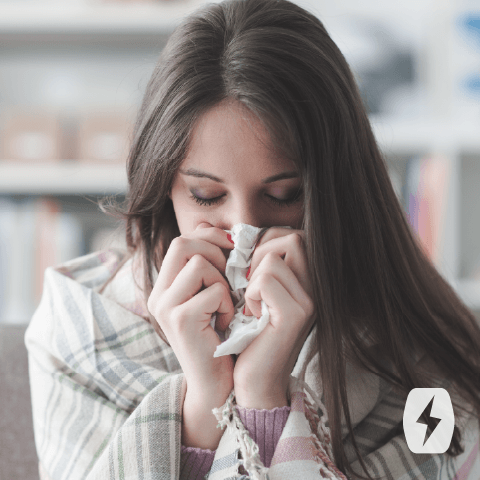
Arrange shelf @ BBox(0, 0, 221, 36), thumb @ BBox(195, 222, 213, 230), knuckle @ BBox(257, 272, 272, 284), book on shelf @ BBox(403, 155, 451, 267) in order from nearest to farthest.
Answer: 1. knuckle @ BBox(257, 272, 272, 284)
2. thumb @ BBox(195, 222, 213, 230)
3. shelf @ BBox(0, 0, 221, 36)
4. book on shelf @ BBox(403, 155, 451, 267)

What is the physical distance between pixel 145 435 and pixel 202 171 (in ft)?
1.23

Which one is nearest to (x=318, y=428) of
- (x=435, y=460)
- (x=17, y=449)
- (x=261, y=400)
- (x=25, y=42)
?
(x=261, y=400)

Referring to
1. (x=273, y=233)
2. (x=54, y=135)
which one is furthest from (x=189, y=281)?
(x=54, y=135)

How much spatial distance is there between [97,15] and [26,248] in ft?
2.65

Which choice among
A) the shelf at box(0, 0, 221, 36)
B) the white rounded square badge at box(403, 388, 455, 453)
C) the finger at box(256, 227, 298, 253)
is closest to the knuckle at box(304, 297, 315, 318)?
the finger at box(256, 227, 298, 253)

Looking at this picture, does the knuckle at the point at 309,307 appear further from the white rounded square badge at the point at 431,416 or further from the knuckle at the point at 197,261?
the white rounded square badge at the point at 431,416

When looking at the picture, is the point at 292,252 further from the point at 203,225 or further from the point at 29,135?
the point at 29,135

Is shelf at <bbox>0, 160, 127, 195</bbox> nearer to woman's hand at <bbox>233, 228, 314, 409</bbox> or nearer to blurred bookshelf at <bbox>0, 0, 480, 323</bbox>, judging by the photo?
blurred bookshelf at <bbox>0, 0, 480, 323</bbox>

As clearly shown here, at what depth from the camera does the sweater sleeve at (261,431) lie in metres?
0.73

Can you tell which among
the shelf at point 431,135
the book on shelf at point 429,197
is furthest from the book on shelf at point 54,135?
the book on shelf at point 429,197

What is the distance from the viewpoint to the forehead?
0.73 meters

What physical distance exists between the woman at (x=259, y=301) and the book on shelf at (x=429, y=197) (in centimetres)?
96

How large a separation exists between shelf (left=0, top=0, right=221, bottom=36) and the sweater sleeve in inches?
53.6

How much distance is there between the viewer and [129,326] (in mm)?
947
